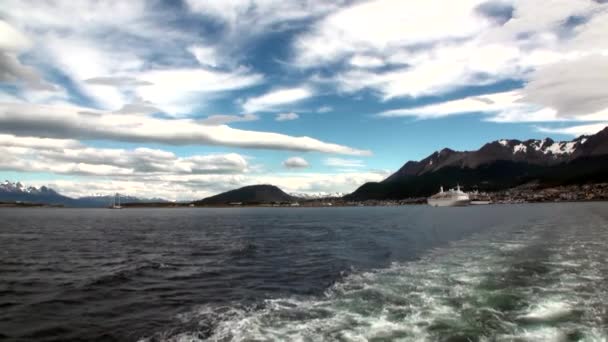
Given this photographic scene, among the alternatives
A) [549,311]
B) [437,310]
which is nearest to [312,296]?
[437,310]

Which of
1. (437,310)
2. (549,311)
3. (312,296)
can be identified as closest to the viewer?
(549,311)

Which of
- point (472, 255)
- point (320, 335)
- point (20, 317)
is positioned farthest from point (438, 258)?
point (20, 317)

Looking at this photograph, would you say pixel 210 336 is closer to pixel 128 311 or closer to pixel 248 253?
pixel 128 311

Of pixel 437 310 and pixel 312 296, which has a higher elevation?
pixel 437 310

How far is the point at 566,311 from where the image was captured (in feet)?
68.6

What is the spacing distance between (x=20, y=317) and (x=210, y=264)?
20.1m

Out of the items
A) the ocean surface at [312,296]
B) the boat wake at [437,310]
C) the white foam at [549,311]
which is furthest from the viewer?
the white foam at [549,311]

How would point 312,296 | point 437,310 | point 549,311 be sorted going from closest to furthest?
point 549,311 < point 437,310 < point 312,296

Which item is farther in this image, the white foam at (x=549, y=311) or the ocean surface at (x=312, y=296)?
the white foam at (x=549, y=311)

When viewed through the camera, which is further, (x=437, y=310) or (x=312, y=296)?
(x=312, y=296)

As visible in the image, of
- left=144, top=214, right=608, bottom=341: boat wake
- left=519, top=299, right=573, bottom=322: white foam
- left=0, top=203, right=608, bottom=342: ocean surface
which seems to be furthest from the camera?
left=519, top=299, right=573, bottom=322: white foam

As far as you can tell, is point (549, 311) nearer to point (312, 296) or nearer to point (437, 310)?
point (437, 310)

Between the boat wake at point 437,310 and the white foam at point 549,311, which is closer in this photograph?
the boat wake at point 437,310

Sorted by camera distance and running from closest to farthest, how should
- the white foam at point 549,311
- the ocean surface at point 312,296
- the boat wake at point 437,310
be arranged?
1. the boat wake at point 437,310
2. the ocean surface at point 312,296
3. the white foam at point 549,311
